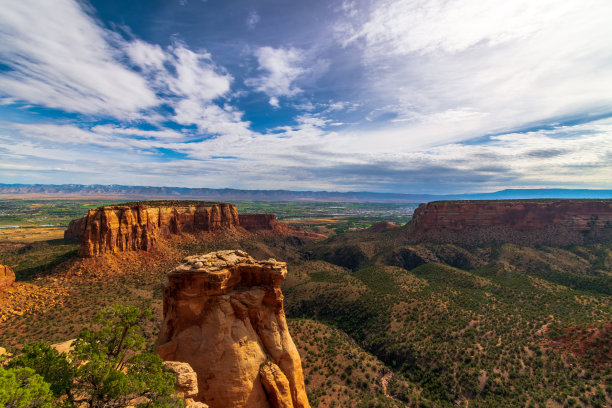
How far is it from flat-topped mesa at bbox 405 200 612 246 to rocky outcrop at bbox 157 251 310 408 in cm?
10035

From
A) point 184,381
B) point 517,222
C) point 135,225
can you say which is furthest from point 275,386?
point 517,222

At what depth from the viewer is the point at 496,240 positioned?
317 ft

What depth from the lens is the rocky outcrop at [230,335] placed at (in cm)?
1630

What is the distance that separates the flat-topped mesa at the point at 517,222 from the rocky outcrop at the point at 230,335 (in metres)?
100

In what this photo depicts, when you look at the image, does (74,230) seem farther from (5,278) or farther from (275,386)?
(275,386)

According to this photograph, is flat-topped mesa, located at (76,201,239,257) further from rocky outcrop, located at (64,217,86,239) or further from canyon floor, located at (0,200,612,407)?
→ canyon floor, located at (0,200,612,407)

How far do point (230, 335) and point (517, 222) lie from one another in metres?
122

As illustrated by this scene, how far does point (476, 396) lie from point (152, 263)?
6939 centimetres

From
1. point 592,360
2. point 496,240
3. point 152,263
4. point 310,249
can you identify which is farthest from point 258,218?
point 592,360

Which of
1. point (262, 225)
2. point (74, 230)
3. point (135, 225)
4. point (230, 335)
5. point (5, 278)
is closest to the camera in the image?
point (230, 335)

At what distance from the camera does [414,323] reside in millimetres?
43719

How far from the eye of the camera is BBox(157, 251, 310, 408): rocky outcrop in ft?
53.5

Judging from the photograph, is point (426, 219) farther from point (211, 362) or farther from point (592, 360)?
point (211, 362)

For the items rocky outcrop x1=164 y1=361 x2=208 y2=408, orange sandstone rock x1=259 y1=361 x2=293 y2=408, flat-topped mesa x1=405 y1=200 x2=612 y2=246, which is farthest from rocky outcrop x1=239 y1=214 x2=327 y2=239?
rocky outcrop x1=164 y1=361 x2=208 y2=408
